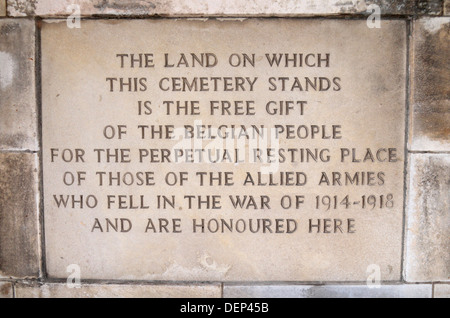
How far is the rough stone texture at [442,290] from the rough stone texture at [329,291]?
0.20ft

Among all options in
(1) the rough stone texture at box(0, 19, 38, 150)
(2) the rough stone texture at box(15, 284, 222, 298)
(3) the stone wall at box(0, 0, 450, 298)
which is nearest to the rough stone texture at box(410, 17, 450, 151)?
(3) the stone wall at box(0, 0, 450, 298)

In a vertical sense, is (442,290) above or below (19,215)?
below

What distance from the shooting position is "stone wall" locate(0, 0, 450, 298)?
7.31 ft

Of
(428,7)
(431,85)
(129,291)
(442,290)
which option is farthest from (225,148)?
(442,290)

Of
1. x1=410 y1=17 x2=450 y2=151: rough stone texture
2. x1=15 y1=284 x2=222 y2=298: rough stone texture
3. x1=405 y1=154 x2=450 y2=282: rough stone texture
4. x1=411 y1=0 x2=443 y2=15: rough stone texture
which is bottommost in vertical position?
x1=15 y1=284 x2=222 y2=298: rough stone texture

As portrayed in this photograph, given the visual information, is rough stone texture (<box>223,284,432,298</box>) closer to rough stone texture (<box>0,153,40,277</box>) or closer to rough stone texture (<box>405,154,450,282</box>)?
rough stone texture (<box>405,154,450,282</box>)

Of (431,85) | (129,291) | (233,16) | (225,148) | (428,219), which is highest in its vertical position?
(233,16)

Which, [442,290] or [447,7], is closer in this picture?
[447,7]

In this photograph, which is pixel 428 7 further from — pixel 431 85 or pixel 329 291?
pixel 329 291

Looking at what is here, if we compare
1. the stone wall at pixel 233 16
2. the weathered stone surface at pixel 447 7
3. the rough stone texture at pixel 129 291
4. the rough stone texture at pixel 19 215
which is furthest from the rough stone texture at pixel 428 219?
the rough stone texture at pixel 19 215

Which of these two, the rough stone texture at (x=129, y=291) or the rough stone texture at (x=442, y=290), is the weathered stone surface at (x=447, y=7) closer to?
the rough stone texture at (x=442, y=290)

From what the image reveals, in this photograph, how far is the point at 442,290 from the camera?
2.35m

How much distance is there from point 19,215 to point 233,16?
6.41ft

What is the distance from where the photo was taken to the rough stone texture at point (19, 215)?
2346 millimetres
